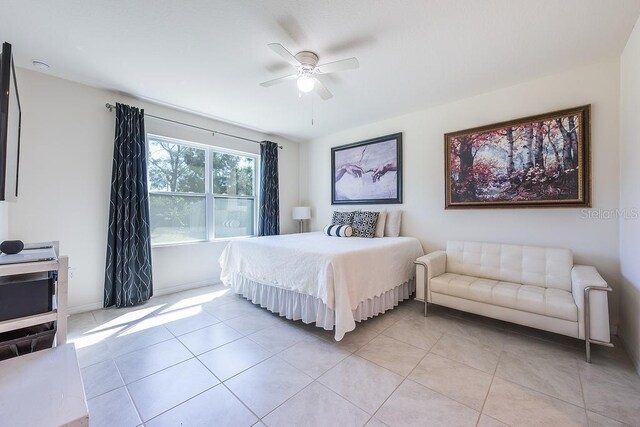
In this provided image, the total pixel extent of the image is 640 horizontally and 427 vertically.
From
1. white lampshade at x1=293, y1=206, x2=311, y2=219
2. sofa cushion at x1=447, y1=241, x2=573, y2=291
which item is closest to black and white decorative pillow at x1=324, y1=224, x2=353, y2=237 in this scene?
white lampshade at x1=293, y1=206, x2=311, y2=219

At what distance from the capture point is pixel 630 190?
80.8 inches

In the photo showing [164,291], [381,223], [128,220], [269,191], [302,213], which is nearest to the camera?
[128,220]

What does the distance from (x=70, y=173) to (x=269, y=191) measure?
2.55 meters

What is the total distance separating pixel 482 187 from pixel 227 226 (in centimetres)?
370

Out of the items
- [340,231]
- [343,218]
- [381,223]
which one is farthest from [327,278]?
[343,218]

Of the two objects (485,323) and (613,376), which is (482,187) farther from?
(613,376)

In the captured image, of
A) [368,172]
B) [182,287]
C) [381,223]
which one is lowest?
[182,287]

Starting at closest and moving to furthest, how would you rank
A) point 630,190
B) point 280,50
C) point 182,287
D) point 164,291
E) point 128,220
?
1. point 280,50
2. point 630,190
3. point 128,220
4. point 164,291
5. point 182,287

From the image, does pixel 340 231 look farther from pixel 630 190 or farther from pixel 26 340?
pixel 26 340

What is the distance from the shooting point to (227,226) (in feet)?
13.8

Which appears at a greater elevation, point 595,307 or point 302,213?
point 302,213

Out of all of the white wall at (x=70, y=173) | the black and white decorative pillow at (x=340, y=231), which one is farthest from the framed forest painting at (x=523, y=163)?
the white wall at (x=70, y=173)

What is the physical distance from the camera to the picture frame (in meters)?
3.83

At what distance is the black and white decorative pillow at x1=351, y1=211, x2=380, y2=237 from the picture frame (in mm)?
363
